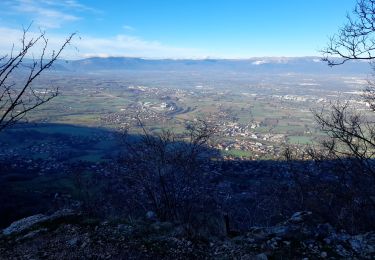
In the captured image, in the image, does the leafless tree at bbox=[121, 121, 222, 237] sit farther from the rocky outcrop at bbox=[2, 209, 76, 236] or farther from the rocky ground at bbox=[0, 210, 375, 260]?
the rocky ground at bbox=[0, 210, 375, 260]

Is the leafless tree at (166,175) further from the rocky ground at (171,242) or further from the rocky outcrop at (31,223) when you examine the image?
the rocky ground at (171,242)

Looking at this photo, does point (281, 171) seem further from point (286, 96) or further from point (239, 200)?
point (286, 96)

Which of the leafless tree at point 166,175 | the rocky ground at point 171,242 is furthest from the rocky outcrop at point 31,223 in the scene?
the leafless tree at point 166,175

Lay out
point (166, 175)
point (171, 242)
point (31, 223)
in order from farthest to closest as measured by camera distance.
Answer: point (166, 175), point (31, 223), point (171, 242)

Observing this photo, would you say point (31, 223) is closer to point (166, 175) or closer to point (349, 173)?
point (166, 175)

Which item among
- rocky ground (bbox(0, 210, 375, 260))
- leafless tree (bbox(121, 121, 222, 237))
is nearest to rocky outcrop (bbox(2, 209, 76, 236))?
rocky ground (bbox(0, 210, 375, 260))

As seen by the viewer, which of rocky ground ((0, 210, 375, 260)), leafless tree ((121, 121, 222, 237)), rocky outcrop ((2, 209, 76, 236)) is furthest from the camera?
leafless tree ((121, 121, 222, 237))

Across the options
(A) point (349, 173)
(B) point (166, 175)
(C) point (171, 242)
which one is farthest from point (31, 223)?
(A) point (349, 173)

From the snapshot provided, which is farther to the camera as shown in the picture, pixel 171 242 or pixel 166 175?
pixel 166 175
